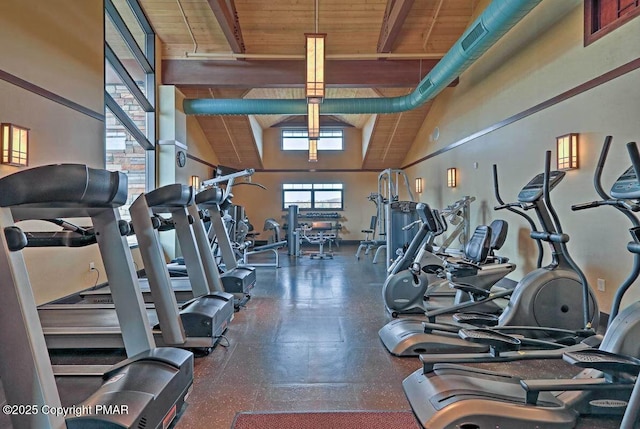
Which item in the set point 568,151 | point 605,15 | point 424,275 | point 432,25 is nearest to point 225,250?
point 424,275

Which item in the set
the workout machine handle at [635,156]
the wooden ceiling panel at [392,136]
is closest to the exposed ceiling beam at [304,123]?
the wooden ceiling panel at [392,136]

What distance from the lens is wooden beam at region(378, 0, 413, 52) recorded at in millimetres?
4992

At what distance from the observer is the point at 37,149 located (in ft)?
12.2

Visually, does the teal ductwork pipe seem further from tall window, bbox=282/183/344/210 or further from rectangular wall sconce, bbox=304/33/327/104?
tall window, bbox=282/183/344/210

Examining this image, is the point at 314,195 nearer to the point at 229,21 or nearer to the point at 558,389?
the point at 229,21

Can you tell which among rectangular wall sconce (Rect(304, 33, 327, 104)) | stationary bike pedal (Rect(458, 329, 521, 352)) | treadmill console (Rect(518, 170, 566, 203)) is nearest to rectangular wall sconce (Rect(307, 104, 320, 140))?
rectangular wall sconce (Rect(304, 33, 327, 104))

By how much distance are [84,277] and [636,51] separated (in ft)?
21.3

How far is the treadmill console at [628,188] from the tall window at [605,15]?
6.91 feet

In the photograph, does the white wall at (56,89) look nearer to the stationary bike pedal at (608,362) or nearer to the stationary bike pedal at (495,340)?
the stationary bike pedal at (495,340)

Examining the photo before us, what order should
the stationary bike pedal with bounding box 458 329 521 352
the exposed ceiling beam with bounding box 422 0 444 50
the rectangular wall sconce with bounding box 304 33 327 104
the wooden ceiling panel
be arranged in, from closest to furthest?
the stationary bike pedal with bounding box 458 329 521 352 → the rectangular wall sconce with bounding box 304 33 327 104 → the exposed ceiling beam with bounding box 422 0 444 50 → the wooden ceiling panel

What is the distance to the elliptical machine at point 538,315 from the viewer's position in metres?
2.88

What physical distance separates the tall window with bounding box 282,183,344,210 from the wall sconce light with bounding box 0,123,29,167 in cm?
841

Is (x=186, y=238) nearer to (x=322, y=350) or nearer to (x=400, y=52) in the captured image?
(x=322, y=350)

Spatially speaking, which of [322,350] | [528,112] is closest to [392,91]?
[528,112]
